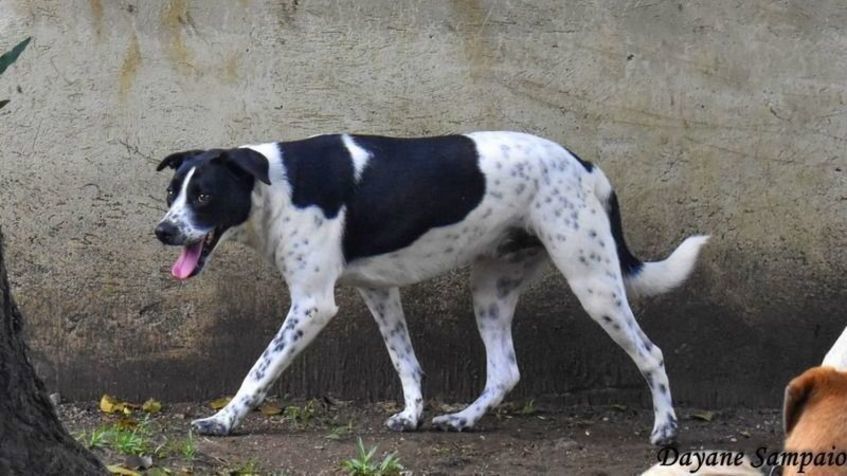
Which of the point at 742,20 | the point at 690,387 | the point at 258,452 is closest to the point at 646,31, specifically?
the point at 742,20

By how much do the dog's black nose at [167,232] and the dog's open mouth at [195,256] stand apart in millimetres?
121

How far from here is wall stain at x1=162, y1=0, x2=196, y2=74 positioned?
6176mm

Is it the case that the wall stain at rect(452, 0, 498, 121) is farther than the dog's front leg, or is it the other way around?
the wall stain at rect(452, 0, 498, 121)

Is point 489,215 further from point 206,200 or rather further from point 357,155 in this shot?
point 206,200

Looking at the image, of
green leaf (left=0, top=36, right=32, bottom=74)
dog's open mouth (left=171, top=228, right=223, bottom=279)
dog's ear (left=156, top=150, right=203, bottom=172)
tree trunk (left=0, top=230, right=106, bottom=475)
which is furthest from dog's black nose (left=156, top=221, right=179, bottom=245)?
green leaf (left=0, top=36, right=32, bottom=74)

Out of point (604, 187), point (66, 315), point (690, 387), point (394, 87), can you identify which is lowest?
point (690, 387)

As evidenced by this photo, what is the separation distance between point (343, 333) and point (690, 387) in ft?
5.17

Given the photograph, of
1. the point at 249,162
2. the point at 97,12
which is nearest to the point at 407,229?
the point at 249,162

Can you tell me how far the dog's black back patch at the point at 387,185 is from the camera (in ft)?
19.2

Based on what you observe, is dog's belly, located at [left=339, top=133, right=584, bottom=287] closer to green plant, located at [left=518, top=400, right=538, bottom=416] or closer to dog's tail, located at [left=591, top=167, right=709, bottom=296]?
dog's tail, located at [left=591, top=167, right=709, bottom=296]

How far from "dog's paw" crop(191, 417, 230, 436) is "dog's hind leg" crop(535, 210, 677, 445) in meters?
1.52

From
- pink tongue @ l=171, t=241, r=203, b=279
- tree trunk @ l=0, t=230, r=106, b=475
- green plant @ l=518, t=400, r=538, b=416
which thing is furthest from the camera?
green plant @ l=518, t=400, r=538, b=416

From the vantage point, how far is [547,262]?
634 centimetres

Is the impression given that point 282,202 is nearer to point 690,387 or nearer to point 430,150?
point 430,150
